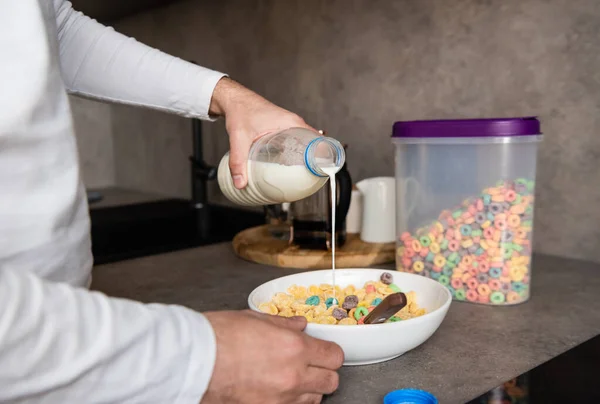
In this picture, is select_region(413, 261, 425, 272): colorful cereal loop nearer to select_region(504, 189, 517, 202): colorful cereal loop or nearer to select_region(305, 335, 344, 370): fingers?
select_region(504, 189, 517, 202): colorful cereal loop

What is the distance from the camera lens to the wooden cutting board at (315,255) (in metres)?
1.29

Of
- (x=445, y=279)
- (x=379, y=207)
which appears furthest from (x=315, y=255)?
(x=445, y=279)

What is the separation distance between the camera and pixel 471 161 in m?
1.04

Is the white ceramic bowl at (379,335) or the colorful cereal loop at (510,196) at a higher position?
the colorful cereal loop at (510,196)

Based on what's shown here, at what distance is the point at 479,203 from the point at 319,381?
1.69 ft

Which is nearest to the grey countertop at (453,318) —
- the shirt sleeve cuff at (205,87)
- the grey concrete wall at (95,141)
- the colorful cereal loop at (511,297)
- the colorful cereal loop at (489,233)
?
the colorful cereal loop at (511,297)

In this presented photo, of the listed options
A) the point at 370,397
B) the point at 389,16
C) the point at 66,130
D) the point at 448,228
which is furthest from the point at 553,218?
the point at 66,130

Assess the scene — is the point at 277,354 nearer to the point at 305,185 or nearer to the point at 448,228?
the point at 305,185

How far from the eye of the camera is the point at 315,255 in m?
1.29

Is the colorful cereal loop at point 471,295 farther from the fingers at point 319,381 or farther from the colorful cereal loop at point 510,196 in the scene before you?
the fingers at point 319,381

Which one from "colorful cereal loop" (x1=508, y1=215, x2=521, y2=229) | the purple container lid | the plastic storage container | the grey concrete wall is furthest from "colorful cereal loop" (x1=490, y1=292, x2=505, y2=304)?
the grey concrete wall

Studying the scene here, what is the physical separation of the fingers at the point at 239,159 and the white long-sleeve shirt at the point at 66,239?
0.12m

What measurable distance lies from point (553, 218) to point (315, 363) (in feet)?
2.86

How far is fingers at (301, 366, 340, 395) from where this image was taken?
63 cm
